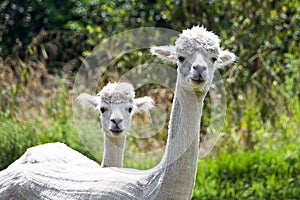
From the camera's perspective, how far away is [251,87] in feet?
38.0

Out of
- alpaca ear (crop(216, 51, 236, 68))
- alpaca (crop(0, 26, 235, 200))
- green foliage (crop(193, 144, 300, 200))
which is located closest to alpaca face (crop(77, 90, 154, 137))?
alpaca (crop(0, 26, 235, 200))

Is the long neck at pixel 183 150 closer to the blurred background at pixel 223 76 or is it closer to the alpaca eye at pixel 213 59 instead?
the alpaca eye at pixel 213 59

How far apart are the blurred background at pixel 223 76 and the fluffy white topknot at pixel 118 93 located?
298 mm

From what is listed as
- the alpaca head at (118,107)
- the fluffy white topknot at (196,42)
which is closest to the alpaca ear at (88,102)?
the alpaca head at (118,107)

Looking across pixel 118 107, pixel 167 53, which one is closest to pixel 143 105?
pixel 118 107

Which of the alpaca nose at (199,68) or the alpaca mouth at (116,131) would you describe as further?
the alpaca mouth at (116,131)

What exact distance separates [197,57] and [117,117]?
123 centimetres

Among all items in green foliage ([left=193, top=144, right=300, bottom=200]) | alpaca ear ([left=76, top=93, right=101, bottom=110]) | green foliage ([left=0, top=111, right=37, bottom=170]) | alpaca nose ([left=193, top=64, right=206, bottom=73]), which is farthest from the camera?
green foliage ([left=0, top=111, right=37, bottom=170])

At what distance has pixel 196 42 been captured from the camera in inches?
175

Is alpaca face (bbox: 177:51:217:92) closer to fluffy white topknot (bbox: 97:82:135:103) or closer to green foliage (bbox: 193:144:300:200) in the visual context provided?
fluffy white topknot (bbox: 97:82:135:103)

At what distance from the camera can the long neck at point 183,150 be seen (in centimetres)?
447

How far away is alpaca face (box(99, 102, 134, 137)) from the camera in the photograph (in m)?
5.51

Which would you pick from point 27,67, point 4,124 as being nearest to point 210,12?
point 27,67

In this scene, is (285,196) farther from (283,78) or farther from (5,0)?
(5,0)
